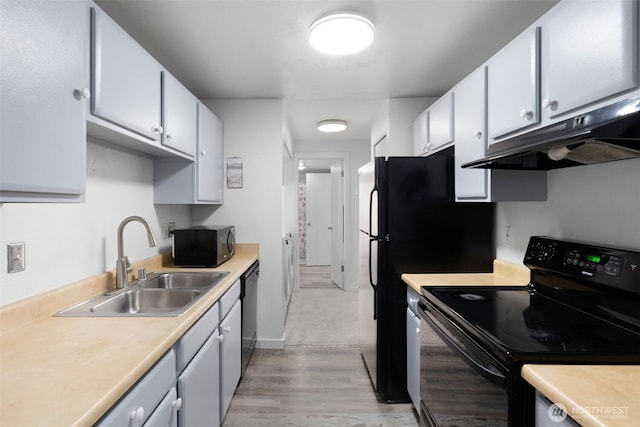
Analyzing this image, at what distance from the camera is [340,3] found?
5.16 ft

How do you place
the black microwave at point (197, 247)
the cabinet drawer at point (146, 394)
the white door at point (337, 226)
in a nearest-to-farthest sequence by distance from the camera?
the cabinet drawer at point (146, 394) → the black microwave at point (197, 247) → the white door at point (337, 226)

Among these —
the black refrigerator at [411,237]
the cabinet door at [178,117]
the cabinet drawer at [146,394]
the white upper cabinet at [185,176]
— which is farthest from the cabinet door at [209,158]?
the cabinet drawer at [146,394]

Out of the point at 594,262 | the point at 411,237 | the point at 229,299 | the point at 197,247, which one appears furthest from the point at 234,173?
the point at 594,262

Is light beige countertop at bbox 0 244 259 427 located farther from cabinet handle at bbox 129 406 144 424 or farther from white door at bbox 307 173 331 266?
white door at bbox 307 173 331 266

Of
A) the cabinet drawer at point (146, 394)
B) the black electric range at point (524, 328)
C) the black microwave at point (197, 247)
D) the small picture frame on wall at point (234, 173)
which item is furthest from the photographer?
the small picture frame on wall at point (234, 173)

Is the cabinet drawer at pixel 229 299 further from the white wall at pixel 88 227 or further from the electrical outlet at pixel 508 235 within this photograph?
the electrical outlet at pixel 508 235

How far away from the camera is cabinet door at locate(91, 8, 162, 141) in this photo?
1.22m

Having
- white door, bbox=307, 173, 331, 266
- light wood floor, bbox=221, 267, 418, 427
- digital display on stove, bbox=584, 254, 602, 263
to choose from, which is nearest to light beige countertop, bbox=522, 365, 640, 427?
digital display on stove, bbox=584, 254, 602, 263

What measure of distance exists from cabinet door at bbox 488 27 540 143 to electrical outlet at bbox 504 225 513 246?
2.26 ft

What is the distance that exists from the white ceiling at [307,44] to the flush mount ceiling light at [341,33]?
4cm

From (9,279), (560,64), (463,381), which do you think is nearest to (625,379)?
(463,381)

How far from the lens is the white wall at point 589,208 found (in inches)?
50.5

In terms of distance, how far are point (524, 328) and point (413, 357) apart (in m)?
0.94

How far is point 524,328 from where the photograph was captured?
1146 mm
